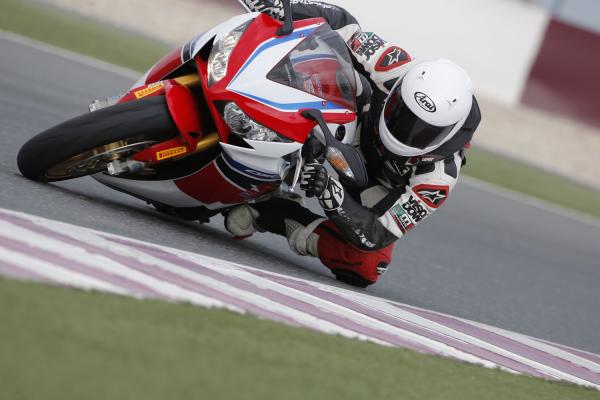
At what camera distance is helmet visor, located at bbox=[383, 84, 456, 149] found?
209 inches

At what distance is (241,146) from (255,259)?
80cm

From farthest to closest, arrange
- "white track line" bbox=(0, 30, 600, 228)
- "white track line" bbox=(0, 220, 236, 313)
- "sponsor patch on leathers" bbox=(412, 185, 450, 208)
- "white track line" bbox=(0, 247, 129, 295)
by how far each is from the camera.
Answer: "white track line" bbox=(0, 30, 600, 228)
"sponsor patch on leathers" bbox=(412, 185, 450, 208)
"white track line" bbox=(0, 220, 236, 313)
"white track line" bbox=(0, 247, 129, 295)

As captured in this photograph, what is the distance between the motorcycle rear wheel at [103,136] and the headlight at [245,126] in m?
0.25

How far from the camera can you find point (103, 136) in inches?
185

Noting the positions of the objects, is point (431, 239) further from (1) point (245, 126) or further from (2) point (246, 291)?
(2) point (246, 291)

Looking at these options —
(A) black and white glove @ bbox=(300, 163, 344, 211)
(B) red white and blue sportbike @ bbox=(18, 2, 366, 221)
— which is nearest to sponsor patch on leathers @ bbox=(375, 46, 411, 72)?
(B) red white and blue sportbike @ bbox=(18, 2, 366, 221)

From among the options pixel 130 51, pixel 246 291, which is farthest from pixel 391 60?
pixel 130 51

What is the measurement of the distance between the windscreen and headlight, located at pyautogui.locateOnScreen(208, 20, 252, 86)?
8.5 inches

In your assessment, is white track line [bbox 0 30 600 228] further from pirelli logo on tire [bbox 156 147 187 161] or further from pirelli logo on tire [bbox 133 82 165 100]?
pirelli logo on tire [bbox 156 147 187 161]

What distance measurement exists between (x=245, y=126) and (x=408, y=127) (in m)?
0.92

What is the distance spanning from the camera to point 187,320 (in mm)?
3641

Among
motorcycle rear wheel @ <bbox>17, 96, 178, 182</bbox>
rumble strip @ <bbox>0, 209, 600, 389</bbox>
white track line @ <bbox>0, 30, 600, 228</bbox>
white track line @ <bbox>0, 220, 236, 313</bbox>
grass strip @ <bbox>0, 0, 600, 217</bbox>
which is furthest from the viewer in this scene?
grass strip @ <bbox>0, 0, 600, 217</bbox>

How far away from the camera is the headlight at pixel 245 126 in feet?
15.8

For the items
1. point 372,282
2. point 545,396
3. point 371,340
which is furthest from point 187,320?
point 372,282
